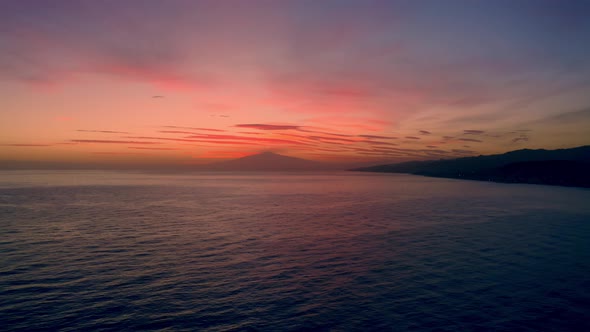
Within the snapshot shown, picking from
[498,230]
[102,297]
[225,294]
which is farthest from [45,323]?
[498,230]

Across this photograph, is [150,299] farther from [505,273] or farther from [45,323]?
[505,273]

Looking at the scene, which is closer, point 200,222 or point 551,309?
point 551,309

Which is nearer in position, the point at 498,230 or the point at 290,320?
the point at 290,320

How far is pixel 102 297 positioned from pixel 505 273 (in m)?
35.3

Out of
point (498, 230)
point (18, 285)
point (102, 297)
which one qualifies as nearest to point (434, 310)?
point (102, 297)

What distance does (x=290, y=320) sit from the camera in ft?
71.8

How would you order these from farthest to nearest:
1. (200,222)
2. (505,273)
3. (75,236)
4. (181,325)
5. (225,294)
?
(200,222) < (75,236) < (505,273) < (225,294) < (181,325)

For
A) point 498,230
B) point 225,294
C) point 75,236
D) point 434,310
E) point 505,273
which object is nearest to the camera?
point 434,310

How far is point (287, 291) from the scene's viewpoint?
26.8m

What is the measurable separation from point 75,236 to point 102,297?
27065 millimetres

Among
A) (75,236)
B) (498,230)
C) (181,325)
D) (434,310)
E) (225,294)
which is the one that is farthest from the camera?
(498,230)

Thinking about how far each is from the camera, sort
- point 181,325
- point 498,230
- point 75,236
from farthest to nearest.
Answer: point 498,230 < point 75,236 < point 181,325

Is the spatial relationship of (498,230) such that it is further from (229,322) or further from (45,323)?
(45,323)

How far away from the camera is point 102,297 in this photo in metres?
24.9
